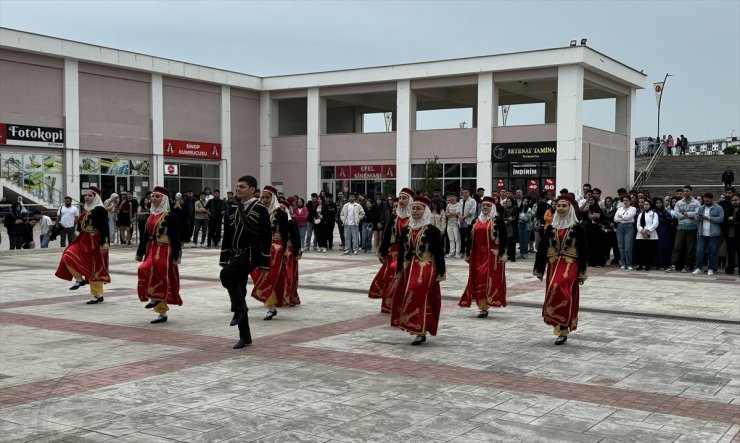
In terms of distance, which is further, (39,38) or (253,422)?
(39,38)

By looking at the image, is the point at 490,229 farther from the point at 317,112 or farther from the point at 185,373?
the point at 317,112

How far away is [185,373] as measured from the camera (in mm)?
7102

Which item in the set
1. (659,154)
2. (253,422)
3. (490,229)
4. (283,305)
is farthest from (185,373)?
(659,154)

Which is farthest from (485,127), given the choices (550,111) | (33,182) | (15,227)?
(15,227)

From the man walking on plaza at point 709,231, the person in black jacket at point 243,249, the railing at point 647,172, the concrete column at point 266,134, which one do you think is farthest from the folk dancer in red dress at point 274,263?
the railing at point 647,172

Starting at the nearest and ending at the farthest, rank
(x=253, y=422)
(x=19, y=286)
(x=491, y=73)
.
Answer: (x=253, y=422) < (x=19, y=286) < (x=491, y=73)

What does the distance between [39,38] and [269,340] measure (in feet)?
88.5

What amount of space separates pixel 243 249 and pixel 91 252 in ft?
15.5

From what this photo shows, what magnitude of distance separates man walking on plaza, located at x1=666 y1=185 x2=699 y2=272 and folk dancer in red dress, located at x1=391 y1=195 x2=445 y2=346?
11.0 meters

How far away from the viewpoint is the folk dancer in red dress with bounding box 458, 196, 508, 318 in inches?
422

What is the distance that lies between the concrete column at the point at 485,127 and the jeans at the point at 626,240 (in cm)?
1683

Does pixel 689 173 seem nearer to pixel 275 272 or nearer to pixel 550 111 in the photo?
pixel 550 111

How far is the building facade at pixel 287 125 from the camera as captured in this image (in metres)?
31.6

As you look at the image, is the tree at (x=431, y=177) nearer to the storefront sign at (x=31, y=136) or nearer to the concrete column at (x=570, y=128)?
the concrete column at (x=570, y=128)
